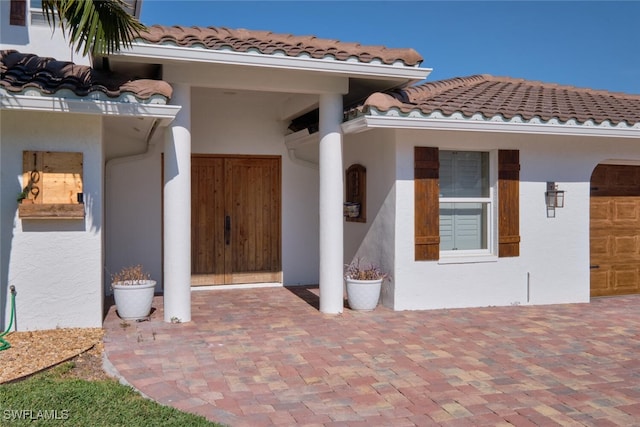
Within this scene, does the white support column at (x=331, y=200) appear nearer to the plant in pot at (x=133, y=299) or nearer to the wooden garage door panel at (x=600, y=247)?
the plant in pot at (x=133, y=299)

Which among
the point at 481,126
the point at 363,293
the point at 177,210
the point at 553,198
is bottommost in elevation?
the point at 363,293

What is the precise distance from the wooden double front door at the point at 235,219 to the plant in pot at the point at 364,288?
3.21 meters

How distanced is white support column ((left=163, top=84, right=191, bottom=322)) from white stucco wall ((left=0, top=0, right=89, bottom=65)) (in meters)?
4.51

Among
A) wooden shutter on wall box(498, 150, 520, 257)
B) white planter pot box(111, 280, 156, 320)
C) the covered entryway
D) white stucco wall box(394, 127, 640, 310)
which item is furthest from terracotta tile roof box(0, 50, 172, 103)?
the covered entryway

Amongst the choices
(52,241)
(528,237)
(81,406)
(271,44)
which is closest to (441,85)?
(528,237)

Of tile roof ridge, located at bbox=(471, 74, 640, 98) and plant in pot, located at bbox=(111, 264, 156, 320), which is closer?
plant in pot, located at bbox=(111, 264, 156, 320)

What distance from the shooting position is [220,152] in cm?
1151

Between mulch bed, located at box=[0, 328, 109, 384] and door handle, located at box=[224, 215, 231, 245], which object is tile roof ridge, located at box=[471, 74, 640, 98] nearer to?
door handle, located at box=[224, 215, 231, 245]

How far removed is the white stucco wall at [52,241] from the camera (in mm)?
7328

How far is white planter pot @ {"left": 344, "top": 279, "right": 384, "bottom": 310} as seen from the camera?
351 inches

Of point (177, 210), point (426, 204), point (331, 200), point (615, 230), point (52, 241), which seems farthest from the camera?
point (615, 230)

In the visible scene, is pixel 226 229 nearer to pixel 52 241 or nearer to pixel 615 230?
pixel 52 241

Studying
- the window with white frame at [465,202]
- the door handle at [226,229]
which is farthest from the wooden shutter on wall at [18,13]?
the window with white frame at [465,202]

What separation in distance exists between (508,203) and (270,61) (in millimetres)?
4806
